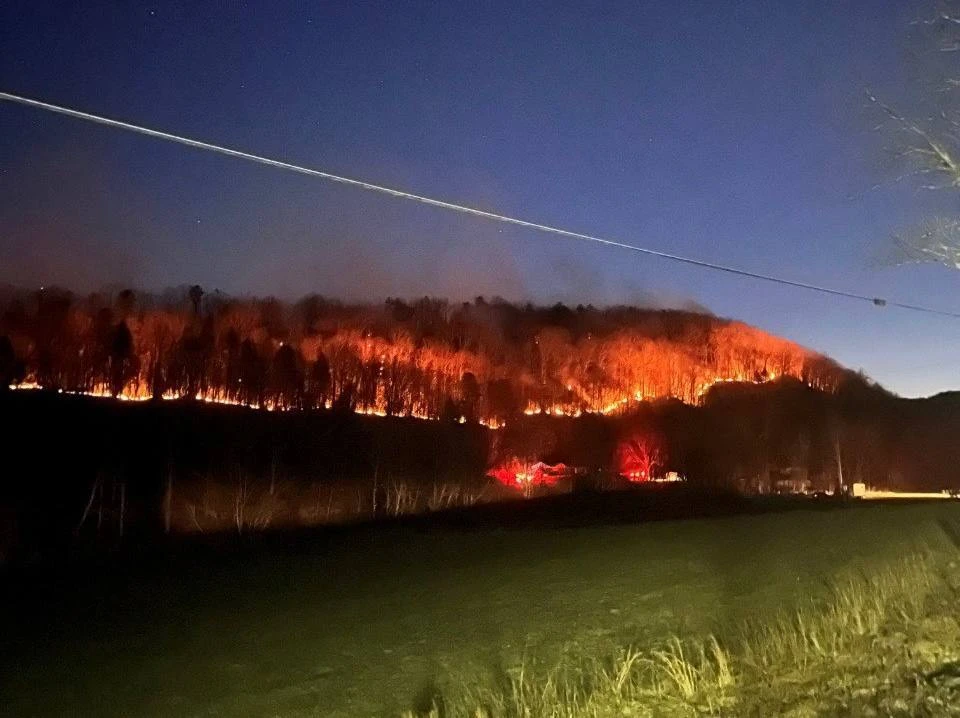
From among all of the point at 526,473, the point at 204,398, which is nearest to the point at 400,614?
the point at 526,473

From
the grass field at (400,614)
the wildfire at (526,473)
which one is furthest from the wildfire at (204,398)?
the grass field at (400,614)

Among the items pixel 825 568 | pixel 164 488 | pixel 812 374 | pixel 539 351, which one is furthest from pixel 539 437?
pixel 825 568

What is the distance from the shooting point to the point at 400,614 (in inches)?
503

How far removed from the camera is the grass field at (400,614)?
30.9 feet

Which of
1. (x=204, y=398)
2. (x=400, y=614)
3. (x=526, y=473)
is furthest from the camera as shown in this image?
(x=204, y=398)

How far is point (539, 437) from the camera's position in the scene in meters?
68.7

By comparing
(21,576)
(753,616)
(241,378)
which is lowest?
(21,576)

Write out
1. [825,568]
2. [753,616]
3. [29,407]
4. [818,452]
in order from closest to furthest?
[753,616]
[825,568]
[29,407]
[818,452]

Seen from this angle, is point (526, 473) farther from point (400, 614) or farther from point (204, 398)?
point (400, 614)

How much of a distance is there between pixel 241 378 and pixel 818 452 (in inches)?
1814

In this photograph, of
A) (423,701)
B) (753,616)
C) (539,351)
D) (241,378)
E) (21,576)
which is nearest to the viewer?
(423,701)

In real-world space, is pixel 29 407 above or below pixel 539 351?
below

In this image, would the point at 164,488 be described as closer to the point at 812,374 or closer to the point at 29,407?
the point at 29,407

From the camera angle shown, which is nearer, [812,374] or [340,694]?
[340,694]
